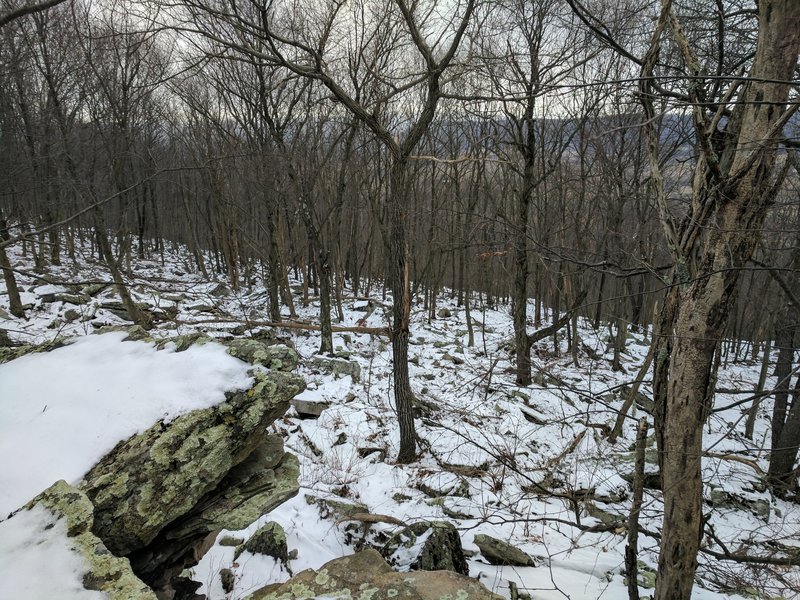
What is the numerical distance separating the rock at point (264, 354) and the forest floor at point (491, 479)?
1.04 ft

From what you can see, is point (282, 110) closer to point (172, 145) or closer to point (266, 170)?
point (266, 170)

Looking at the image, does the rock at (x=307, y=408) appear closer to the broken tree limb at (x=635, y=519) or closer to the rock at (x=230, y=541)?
the rock at (x=230, y=541)

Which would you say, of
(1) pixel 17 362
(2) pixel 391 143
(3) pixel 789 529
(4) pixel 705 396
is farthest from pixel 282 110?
(3) pixel 789 529

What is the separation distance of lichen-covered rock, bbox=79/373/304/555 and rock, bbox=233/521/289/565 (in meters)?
1.34

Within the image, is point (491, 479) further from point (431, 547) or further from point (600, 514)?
point (431, 547)

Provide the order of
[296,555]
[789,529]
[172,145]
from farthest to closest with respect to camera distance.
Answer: [172,145], [789,529], [296,555]

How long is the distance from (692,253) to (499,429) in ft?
17.3

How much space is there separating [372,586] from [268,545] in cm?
179

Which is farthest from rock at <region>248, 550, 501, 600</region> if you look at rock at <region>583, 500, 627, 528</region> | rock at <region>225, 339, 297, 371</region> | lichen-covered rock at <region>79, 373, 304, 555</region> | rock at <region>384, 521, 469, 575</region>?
rock at <region>583, 500, 627, 528</region>

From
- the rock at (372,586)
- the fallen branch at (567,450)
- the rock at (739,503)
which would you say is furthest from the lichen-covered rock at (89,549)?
the rock at (739,503)

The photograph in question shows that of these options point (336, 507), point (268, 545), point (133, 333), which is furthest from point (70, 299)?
point (268, 545)

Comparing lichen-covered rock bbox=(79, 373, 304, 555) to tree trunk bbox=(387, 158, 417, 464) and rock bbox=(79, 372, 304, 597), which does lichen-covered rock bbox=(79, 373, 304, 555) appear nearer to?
rock bbox=(79, 372, 304, 597)

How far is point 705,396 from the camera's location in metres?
2.67

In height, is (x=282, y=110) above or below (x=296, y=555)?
above
